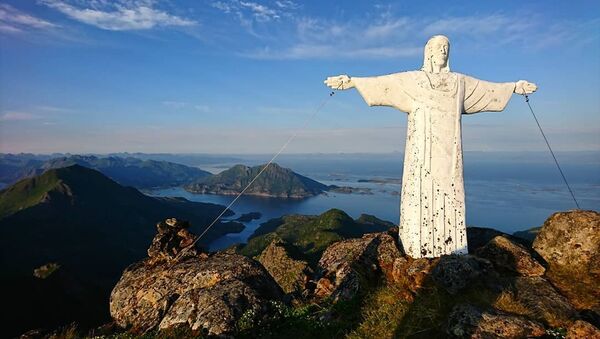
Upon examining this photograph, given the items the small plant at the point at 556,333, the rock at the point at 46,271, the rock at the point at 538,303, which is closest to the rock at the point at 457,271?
the rock at the point at 538,303

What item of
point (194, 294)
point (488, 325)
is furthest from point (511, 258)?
point (194, 294)

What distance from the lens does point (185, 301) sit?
29.1ft

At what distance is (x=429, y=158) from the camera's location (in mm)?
10312

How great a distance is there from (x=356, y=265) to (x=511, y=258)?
3746mm

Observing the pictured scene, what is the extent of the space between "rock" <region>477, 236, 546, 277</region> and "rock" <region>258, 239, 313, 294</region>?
5.24 metres

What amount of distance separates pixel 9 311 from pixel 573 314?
8206 centimetres

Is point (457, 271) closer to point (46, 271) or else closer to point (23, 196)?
point (46, 271)

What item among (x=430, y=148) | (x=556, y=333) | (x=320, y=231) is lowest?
(x=320, y=231)

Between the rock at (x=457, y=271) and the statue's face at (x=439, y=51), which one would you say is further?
the statue's face at (x=439, y=51)

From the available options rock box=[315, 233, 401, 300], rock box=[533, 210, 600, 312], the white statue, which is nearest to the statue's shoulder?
the white statue

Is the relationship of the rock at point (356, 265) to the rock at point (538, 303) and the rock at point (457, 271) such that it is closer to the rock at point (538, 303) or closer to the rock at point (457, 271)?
the rock at point (457, 271)

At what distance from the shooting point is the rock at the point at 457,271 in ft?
27.9

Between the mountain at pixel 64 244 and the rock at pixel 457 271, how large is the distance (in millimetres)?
67196

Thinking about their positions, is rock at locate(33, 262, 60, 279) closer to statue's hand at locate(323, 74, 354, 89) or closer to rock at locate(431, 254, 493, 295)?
statue's hand at locate(323, 74, 354, 89)
